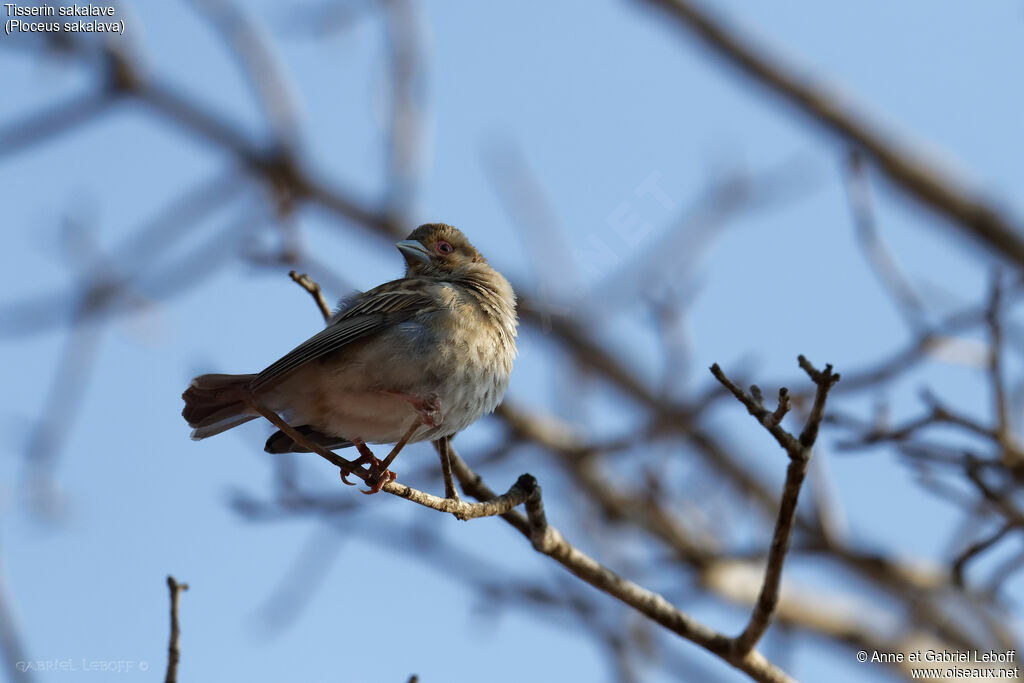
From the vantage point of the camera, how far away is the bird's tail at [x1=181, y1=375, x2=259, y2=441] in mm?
4207

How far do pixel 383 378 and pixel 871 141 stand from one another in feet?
14.9

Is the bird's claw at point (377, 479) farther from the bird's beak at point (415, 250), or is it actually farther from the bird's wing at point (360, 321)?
the bird's beak at point (415, 250)

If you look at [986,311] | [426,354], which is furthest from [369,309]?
[986,311]

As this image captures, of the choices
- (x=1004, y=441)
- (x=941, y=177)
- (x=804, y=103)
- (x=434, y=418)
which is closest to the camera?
(x=434, y=418)

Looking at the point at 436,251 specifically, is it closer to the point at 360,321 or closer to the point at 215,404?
the point at 360,321

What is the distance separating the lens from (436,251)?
17.7 feet

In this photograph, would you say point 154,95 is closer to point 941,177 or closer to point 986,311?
point 941,177

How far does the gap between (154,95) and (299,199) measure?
1452 millimetres

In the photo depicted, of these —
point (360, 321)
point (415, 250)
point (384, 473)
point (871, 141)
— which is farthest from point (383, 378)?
point (871, 141)

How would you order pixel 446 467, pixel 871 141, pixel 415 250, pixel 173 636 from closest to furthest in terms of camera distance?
pixel 173 636, pixel 446 467, pixel 415 250, pixel 871 141

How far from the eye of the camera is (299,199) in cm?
888

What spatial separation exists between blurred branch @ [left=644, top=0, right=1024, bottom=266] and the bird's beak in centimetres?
342

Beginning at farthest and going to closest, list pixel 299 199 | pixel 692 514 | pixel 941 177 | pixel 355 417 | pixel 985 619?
pixel 299 199 → pixel 692 514 → pixel 941 177 → pixel 985 619 → pixel 355 417

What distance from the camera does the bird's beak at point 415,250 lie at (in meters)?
5.29
